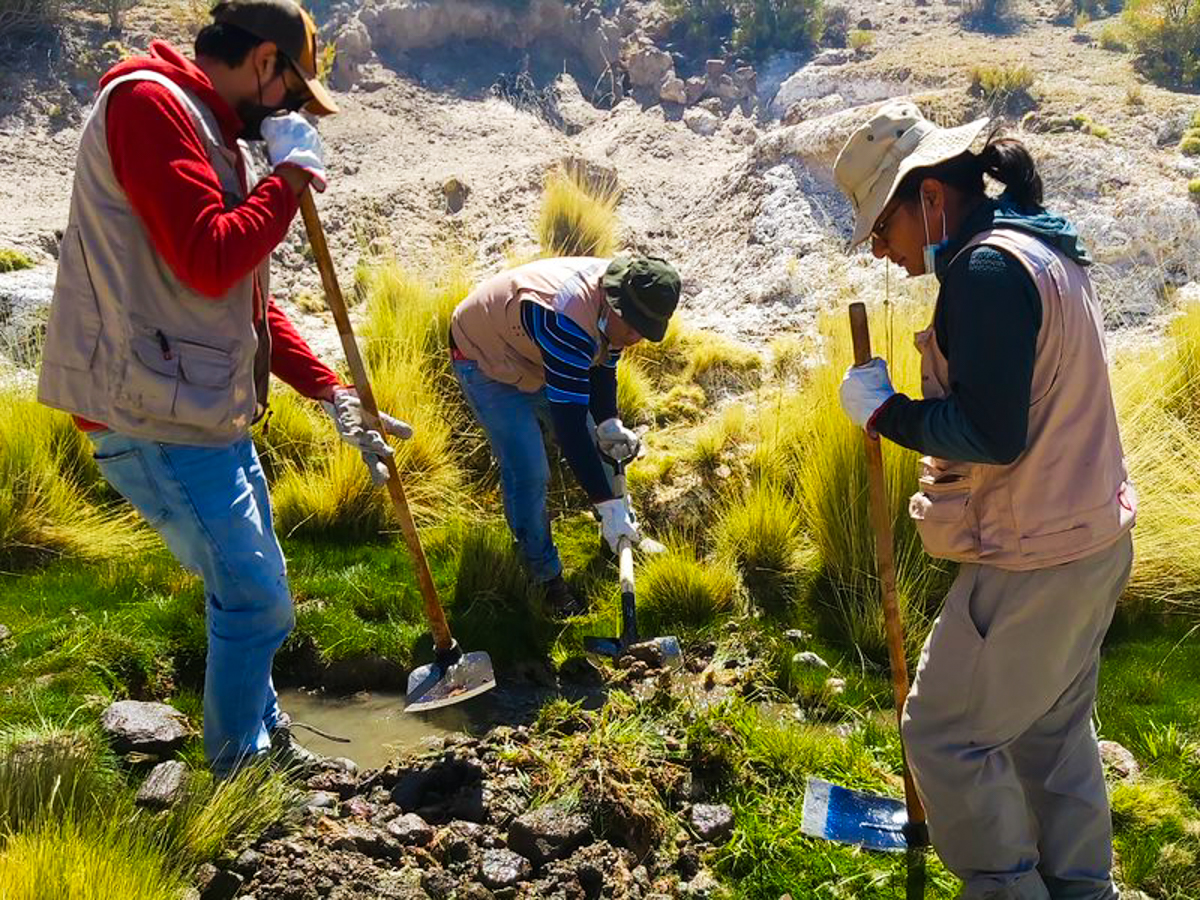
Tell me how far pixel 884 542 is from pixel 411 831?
5.36 feet

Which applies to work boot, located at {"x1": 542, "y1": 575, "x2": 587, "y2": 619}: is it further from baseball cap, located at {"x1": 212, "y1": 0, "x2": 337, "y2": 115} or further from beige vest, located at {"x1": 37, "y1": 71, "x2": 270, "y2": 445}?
baseball cap, located at {"x1": 212, "y1": 0, "x2": 337, "y2": 115}

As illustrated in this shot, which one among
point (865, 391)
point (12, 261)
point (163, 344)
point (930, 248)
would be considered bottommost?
point (12, 261)

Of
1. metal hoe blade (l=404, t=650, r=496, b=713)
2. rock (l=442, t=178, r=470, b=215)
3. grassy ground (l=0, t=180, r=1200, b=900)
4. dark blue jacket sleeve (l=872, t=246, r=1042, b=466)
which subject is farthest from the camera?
→ rock (l=442, t=178, r=470, b=215)

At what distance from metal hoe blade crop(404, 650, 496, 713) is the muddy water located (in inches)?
5.8

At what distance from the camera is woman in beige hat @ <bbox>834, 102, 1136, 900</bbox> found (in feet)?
7.86

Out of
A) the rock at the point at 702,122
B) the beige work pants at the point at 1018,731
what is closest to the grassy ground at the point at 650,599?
the beige work pants at the point at 1018,731

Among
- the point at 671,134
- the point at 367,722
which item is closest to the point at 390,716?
the point at 367,722

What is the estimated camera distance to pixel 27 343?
6.89 metres

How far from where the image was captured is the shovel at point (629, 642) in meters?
4.34

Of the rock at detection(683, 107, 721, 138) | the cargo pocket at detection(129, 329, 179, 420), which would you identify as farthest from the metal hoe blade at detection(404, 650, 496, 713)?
the rock at detection(683, 107, 721, 138)

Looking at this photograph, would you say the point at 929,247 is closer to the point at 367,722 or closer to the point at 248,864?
Result: the point at 248,864

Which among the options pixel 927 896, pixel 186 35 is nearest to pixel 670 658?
pixel 927 896

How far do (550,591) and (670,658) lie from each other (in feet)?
2.62

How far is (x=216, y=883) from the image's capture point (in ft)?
9.47
